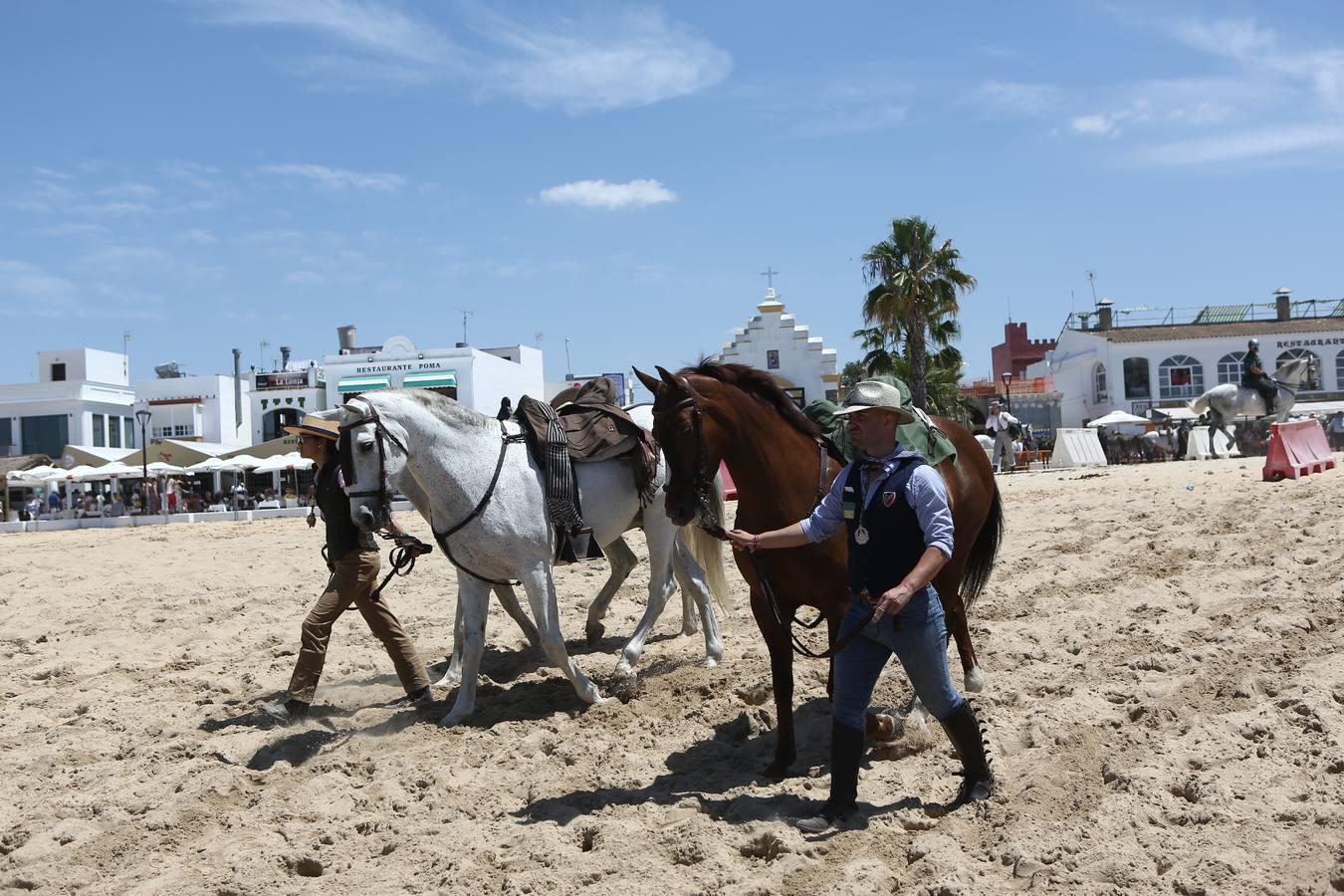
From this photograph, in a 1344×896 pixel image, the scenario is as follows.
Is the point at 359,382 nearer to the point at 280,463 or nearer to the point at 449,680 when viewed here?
the point at 280,463

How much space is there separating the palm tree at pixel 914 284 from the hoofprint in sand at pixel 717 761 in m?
23.2

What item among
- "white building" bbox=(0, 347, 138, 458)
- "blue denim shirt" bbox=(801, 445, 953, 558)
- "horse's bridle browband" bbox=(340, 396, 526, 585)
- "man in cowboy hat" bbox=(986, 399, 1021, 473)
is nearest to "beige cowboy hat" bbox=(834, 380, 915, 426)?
"blue denim shirt" bbox=(801, 445, 953, 558)

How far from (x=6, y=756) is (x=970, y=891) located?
18.6ft

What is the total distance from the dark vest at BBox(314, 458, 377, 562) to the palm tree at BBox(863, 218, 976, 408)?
26.9 metres

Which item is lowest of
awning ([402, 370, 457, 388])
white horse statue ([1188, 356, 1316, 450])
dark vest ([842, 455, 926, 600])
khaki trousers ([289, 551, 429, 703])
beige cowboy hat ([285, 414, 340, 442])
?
khaki trousers ([289, 551, 429, 703])

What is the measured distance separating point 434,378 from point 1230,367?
36394 millimetres

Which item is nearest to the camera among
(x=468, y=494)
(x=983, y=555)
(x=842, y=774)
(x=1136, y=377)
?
(x=842, y=774)

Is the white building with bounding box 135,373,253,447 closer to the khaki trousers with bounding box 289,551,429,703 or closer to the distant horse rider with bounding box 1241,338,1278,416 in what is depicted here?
the distant horse rider with bounding box 1241,338,1278,416

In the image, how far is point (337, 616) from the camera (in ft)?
22.6

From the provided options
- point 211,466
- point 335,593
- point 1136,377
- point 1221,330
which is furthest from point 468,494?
point 1221,330

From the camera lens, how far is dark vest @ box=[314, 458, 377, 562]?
6941mm

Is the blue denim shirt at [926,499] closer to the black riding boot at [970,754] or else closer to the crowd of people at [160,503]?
the black riding boot at [970,754]

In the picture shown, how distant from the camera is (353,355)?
5894cm

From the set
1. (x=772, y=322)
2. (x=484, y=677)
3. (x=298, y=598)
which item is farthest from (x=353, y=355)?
(x=484, y=677)
